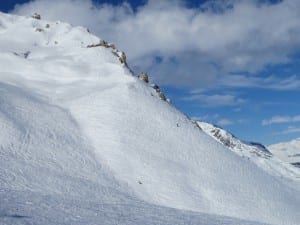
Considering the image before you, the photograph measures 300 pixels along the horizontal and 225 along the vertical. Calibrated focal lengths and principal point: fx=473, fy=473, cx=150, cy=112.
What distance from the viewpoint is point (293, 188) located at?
58.3 m

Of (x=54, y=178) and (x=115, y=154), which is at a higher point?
(x=115, y=154)

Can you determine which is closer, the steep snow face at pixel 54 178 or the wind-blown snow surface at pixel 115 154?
the steep snow face at pixel 54 178

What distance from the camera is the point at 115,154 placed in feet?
148

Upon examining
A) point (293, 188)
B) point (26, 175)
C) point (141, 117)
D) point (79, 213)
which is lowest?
point (79, 213)

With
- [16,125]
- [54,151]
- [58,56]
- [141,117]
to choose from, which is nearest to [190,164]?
[141,117]

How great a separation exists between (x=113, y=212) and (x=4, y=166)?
15.9 metres

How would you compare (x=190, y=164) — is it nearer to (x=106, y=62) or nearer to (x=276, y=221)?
(x=276, y=221)

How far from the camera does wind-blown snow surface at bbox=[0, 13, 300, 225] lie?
35.0 metres

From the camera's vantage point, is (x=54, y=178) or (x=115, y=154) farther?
(x=115, y=154)

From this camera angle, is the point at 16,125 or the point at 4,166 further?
the point at 16,125

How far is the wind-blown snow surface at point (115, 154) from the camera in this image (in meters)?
35.0

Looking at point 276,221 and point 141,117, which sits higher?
point 141,117

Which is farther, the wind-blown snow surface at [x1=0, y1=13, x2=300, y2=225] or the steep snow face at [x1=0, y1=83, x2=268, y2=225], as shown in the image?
the wind-blown snow surface at [x1=0, y1=13, x2=300, y2=225]

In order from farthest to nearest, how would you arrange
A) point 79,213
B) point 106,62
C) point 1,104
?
point 106,62
point 1,104
point 79,213
